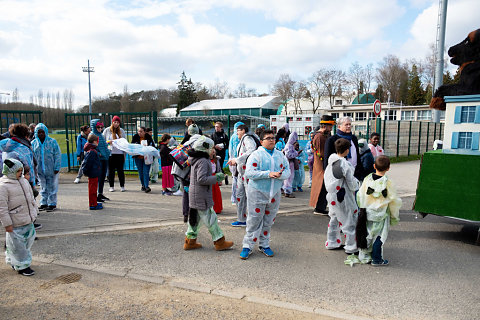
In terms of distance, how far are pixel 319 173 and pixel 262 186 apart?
2.53 m

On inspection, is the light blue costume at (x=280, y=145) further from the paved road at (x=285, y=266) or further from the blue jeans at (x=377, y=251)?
the blue jeans at (x=377, y=251)

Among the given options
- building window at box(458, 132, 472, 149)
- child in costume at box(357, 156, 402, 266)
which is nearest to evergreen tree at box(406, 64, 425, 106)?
building window at box(458, 132, 472, 149)

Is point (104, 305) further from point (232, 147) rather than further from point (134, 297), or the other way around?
point (232, 147)

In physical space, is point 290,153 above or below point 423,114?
below

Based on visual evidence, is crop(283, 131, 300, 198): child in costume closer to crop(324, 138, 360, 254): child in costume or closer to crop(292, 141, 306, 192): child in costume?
crop(292, 141, 306, 192): child in costume

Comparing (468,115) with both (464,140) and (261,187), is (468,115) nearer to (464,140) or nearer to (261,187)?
(464,140)

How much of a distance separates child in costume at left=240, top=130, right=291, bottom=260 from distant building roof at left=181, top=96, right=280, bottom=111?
6132 centimetres

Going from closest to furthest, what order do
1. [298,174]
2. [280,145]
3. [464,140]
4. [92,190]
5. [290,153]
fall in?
[464,140] < [92,190] < [280,145] < [290,153] < [298,174]

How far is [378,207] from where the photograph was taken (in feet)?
14.5

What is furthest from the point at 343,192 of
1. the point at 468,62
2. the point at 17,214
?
the point at 17,214

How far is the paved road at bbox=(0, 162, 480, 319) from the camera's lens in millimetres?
3605

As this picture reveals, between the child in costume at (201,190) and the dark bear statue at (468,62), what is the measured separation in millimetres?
4690

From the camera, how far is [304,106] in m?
60.2

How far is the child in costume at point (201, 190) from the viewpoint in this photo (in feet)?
15.9
